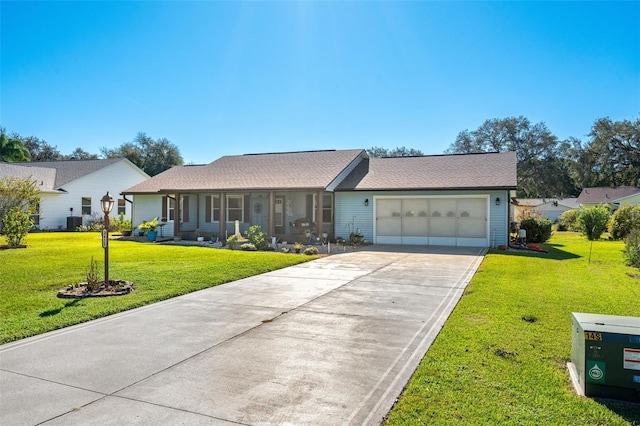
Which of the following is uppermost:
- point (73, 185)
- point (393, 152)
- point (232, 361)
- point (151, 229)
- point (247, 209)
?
point (393, 152)

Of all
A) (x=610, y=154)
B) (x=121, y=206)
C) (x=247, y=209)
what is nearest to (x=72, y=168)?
(x=121, y=206)

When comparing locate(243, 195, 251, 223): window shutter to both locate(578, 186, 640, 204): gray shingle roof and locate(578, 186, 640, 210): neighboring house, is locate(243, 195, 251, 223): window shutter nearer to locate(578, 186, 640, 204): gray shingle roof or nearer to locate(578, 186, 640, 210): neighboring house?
locate(578, 186, 640, 210): neighboring house

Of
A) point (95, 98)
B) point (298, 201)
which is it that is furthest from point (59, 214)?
point (298, 201)

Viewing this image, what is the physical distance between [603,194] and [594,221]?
100 ft

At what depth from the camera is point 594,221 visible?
22062 mm

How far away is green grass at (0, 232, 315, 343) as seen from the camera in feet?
20.4

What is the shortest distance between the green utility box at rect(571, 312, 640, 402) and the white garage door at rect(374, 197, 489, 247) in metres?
14.2

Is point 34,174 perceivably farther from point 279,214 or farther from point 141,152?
point 141,152

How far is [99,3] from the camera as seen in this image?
1299cm

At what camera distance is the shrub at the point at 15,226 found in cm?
1593

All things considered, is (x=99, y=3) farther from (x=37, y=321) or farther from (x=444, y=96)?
(x=444, y=96)

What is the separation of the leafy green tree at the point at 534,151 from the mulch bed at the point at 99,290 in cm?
4600

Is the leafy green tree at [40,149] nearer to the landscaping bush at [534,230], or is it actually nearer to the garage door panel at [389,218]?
the garage door panel at [389,218]

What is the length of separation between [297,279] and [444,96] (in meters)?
15.5
